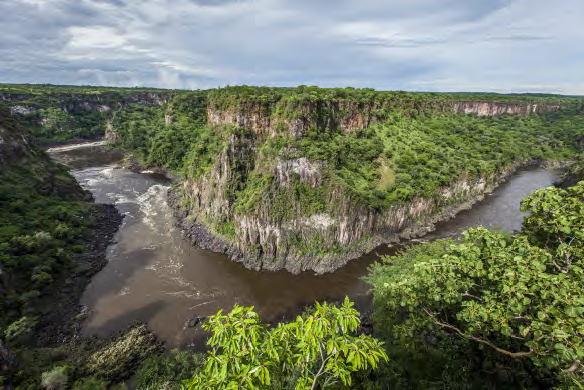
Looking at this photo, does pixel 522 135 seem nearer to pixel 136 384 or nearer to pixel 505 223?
pixel 505 223

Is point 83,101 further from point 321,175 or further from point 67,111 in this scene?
point 321,175

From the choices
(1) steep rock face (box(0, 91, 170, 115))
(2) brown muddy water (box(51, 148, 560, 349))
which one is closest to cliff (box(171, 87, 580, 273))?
(2) brown muddy water (box(51, 148, 560, 349))

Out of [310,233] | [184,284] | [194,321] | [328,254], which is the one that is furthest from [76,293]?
[328,254]

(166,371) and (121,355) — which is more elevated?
(166,371)

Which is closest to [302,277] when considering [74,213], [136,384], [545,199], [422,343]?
[136,384]

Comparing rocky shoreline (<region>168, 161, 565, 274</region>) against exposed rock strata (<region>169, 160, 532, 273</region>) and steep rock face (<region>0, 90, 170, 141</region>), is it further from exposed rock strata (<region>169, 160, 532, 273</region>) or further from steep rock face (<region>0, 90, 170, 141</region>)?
steep rock face (<region>0, 90, 170, 141</region>)
